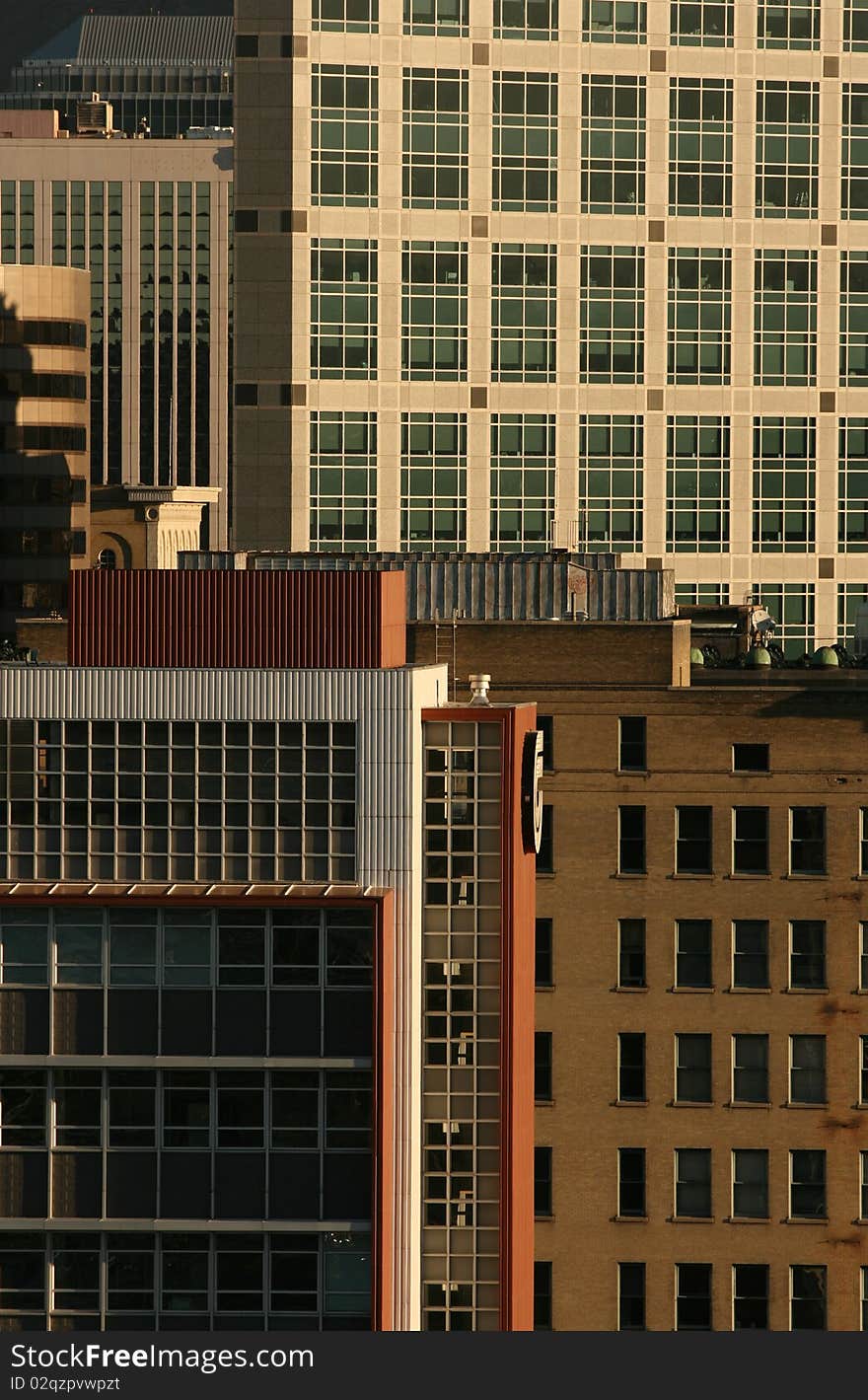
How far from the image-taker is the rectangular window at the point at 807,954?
10050 cm

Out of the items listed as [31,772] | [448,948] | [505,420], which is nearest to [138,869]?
[31,772]

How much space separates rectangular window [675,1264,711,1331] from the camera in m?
99.1

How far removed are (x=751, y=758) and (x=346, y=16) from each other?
5712cm

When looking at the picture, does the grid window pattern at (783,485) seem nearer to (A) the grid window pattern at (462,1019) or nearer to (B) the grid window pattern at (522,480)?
(B) the grid window pattern at (522,480)

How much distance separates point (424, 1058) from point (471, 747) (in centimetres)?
899

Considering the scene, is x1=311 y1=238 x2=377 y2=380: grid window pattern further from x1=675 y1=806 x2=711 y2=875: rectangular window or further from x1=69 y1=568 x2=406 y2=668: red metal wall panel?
x1=69 y1=568 x2=406 y2=668: red metal wall panel

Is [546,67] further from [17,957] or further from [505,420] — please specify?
[17,957]

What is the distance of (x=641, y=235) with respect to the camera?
14588 centimetres

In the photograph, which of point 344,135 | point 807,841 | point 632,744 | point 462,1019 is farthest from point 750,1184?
point 344,135

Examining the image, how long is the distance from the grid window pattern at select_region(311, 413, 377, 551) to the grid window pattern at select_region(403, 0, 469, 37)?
20.2 m

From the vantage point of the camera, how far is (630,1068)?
330 ft

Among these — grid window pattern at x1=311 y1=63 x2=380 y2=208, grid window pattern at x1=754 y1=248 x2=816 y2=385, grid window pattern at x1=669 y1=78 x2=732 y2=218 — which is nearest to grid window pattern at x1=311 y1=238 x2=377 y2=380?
grid window pattern at x1=311 y1=63 x2=380 y2=208

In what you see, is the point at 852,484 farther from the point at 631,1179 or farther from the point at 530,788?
the point at 530,788

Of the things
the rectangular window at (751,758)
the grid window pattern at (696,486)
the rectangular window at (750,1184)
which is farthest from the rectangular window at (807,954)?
the grid window pattern at (696,486)
